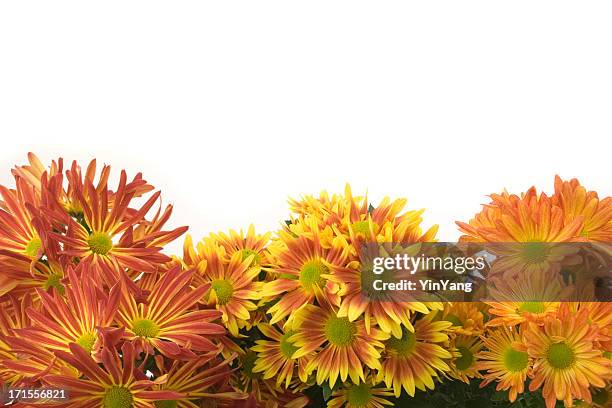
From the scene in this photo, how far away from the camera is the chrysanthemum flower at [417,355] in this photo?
23.5 inches

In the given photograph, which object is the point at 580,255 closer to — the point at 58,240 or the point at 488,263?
the point at 488,263

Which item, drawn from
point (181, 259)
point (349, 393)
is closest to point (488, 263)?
point (349, 393)

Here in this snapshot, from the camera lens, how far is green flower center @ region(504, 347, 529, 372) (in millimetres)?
566

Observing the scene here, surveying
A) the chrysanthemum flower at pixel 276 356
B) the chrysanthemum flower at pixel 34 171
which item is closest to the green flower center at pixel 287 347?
the chrysanthemum flower at pixel 276 356

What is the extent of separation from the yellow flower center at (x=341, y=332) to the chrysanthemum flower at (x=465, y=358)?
3.8 inches

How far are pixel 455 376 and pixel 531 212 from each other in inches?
6.0

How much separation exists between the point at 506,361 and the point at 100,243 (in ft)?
1.10

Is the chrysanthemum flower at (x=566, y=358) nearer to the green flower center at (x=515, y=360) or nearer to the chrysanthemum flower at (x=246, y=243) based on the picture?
the green flower center at (x=515, y=360)

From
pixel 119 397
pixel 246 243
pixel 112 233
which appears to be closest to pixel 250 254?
pixel 246 243

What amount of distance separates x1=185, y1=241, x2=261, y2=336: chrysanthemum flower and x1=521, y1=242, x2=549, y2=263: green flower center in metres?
0.22

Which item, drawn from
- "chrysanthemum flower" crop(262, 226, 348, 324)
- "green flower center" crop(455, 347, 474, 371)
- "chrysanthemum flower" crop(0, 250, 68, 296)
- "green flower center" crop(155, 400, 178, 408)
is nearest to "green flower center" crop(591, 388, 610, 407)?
"green flower center" crop(455, 347, 474, 371)

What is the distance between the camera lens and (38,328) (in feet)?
1.68

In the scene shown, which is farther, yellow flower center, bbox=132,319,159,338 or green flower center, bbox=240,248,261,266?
green flower center, bbox=240,248,261,266

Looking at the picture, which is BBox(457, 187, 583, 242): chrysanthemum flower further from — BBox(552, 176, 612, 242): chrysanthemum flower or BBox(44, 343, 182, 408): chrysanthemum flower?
BBox(44, 343, 182, 408): chrysanthemum flower
